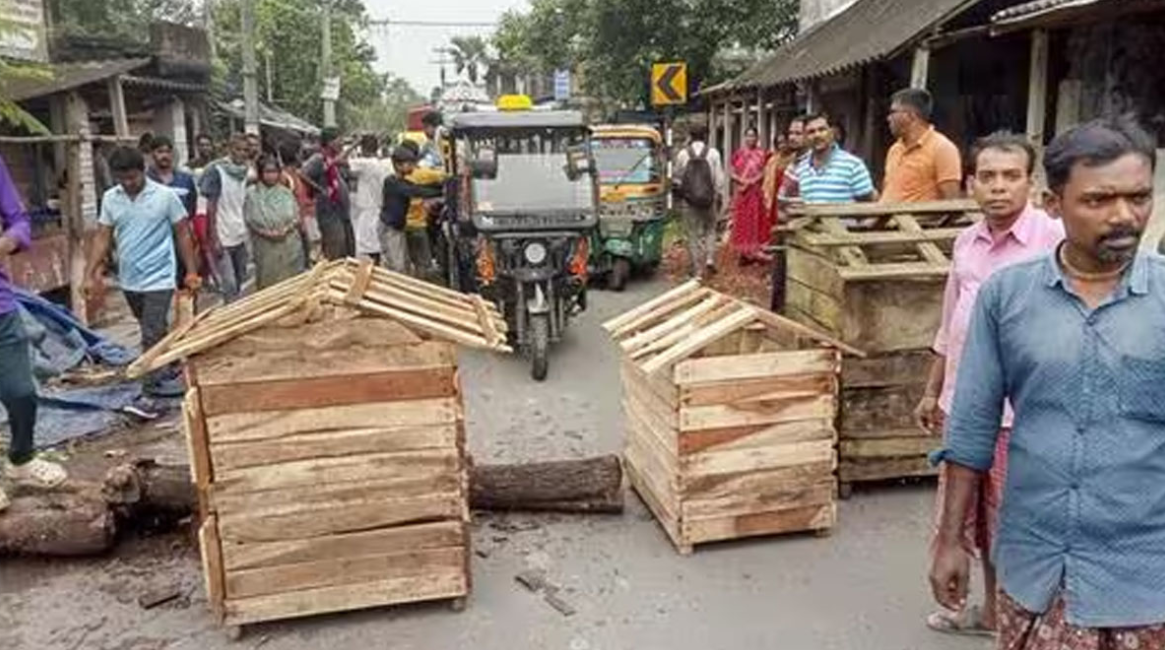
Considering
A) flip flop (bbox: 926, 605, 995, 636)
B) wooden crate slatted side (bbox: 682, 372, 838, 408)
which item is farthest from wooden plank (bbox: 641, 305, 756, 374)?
flip flop (bbox: 926, 605, 995, 636)

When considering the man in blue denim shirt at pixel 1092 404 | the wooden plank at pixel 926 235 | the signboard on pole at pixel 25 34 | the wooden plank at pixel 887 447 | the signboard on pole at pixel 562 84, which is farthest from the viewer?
the signboard on pole at pixel 562 84

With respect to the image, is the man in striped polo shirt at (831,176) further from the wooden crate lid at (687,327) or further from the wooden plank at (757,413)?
the wooden plank at (757,413)

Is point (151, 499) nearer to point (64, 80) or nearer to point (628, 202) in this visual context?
point (628, 202)

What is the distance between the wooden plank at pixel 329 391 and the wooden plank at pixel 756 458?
3.87 feet

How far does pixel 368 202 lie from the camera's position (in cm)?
1071

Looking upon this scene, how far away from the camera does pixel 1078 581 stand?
2146mm

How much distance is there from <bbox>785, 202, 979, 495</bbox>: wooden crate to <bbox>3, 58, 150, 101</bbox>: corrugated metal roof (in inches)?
290

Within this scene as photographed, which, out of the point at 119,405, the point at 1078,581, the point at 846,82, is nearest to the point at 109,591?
the point at 119,405

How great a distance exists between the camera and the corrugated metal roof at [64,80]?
1035 cm

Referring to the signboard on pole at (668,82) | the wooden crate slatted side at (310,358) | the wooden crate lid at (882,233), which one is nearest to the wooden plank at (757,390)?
the wooden crate lid at (882,233)

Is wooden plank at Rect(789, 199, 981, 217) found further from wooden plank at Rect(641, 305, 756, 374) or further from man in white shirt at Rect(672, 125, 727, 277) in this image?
man in white shirt at Rect(672, 125, 727, 277)

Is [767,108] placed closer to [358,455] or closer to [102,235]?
[102,235]

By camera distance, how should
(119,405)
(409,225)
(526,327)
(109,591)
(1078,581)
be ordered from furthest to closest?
(409,225) → (526,327) → (119,405) → (109,591) → (1078,581)

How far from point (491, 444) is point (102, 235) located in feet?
9.30
